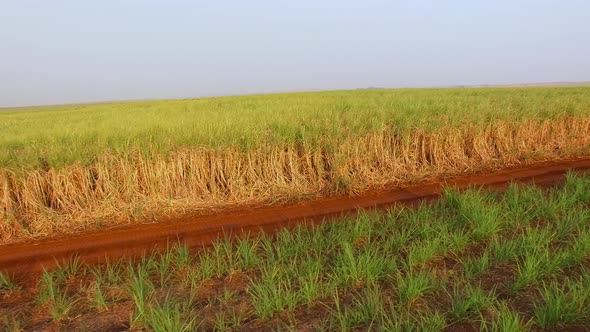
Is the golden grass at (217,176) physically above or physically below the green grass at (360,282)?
above

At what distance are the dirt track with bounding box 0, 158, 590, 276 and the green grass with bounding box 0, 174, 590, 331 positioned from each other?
37 centimetres

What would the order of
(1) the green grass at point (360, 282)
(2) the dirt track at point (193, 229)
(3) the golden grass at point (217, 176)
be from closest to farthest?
(1) the green grass at point (360, 282) < (2) the dirt track at point (193, 229) < (3) the golden grass at point (217, 176)

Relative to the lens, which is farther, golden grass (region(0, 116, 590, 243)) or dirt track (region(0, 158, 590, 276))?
golden grass (region(0, 116, 590, 243))

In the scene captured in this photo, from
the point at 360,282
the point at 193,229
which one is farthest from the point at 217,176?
the point at 360,282

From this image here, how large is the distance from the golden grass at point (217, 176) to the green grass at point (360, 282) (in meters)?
1.55

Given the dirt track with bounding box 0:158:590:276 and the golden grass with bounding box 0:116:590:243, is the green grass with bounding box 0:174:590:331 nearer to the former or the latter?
the dirt track with bounding box 0:158:590:276

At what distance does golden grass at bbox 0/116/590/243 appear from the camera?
5430mm

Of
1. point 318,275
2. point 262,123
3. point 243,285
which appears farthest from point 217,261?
point 262,123

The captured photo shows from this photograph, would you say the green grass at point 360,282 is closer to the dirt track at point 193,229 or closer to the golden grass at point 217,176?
the dirt track at point 193,229

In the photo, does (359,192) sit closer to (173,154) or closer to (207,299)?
(173,154)

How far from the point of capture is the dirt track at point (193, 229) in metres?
4.41

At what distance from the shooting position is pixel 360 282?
344cm

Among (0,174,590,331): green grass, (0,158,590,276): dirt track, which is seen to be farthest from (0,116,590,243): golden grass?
(0,174,590,331): green grass

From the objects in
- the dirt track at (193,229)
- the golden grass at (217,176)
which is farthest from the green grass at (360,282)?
the golden grass at (217,176)
